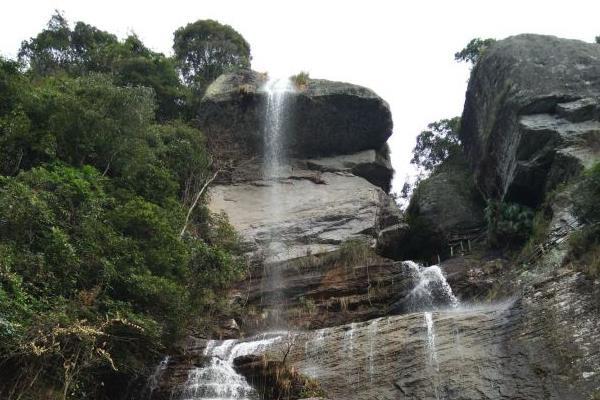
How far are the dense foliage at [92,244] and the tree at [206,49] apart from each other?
12.4 metres

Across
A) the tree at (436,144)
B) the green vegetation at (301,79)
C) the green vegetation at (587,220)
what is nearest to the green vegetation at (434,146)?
the tree at (436,144)

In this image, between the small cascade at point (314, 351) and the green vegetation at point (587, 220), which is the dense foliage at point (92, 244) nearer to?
the small cascade at point (314, 351)

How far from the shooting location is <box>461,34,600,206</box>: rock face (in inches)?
739

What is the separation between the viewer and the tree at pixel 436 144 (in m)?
29.7

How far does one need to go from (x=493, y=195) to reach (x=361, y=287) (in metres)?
7.57

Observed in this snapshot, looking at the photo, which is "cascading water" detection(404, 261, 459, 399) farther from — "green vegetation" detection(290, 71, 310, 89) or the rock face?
"green vegetation" detection(290, 71, 310, 89)

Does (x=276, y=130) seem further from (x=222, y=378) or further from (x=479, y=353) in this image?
(x=479, y=353)

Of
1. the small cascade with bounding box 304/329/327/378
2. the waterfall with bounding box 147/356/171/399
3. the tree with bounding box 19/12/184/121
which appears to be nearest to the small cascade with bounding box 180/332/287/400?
the waterfall with bounding box 147/356/171/399

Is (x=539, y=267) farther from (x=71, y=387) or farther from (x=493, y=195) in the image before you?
(x=71, y=387)

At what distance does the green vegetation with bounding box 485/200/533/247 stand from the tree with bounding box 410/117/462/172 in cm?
963

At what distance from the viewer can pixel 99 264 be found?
12.5 metres

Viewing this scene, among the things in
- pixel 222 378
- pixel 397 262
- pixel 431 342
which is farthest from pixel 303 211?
pixel 431 342

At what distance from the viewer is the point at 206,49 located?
3281cm

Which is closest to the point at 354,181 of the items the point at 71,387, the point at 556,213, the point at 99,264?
the point at 556,213
